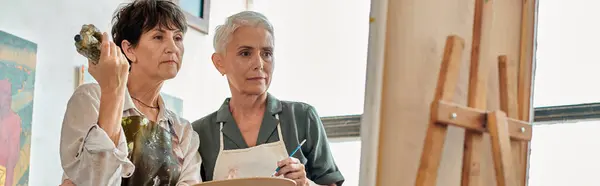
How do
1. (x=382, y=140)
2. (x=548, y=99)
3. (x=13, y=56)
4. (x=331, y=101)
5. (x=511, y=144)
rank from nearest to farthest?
(x=382, y=140) < (x=511, y=144) < (x=13, y=56) < (x=548, y=99) < (x=331, y=101)

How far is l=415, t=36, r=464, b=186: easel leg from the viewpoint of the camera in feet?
6.97

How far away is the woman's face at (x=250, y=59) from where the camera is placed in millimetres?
2398

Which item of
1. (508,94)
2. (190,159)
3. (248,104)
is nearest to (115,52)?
(190,159)

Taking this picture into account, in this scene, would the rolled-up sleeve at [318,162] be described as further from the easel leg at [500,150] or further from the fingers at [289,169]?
the easel leg at [500,150]

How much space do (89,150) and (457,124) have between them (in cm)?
80

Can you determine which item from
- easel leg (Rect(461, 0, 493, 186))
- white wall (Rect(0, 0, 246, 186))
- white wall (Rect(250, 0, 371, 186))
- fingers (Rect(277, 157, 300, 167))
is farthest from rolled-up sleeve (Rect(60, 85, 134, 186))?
white wall (Rect(250, 0, 371, 186))

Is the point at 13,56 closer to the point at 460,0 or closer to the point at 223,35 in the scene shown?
the point at 223,35

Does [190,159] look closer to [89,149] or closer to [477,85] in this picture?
[89,149]

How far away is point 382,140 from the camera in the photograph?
2188mm

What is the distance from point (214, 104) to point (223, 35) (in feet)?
4.18

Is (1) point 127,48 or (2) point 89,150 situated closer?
(2) point 89,150

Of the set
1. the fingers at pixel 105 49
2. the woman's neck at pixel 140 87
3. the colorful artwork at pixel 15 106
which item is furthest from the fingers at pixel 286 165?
the colorful artwork at pixel 15 106

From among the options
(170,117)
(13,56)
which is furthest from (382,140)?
(13,56)

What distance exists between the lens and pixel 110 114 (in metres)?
2.00
